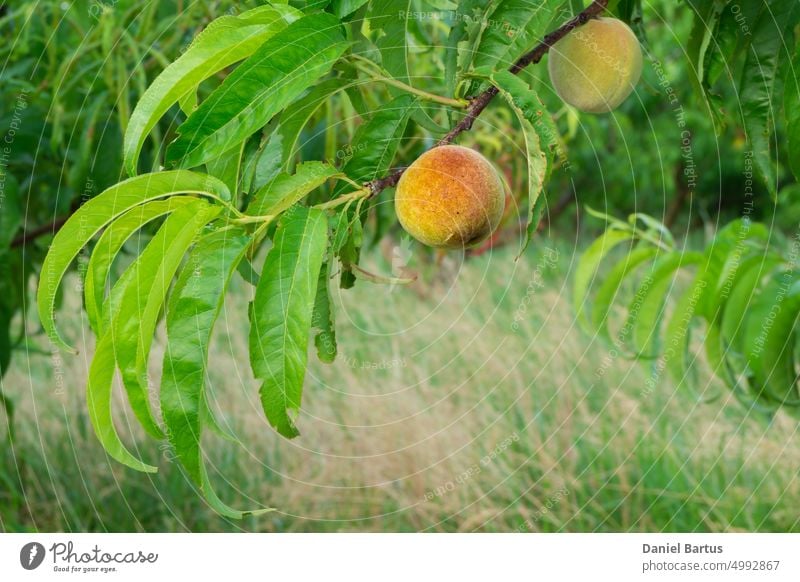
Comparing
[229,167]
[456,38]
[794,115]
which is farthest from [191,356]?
[794,115]

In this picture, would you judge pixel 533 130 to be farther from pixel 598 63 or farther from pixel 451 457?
pixel 451 457

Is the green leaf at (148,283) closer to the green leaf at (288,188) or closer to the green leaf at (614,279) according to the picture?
the green leaf at (288,188)

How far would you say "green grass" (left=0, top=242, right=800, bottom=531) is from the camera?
206 centimetres

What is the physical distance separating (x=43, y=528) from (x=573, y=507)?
122cm

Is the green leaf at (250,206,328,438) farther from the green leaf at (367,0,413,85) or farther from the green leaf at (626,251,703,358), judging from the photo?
the green leaf at (626,251,703,358)

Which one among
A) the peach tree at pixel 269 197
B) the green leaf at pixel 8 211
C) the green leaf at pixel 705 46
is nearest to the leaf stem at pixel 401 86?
the peach tree at pixel 269 197

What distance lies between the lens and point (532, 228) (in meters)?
0.49

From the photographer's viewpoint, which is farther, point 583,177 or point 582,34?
point 583,177

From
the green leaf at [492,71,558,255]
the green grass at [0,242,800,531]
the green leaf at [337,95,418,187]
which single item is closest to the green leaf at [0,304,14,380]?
the green grass at [0,242,800,531]

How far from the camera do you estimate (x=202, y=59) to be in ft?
1.72

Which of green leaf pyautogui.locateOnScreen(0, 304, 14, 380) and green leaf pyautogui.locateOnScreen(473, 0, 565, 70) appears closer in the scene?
green leaf pyautogui.locateOnScreen(473, 0, 565, 70)

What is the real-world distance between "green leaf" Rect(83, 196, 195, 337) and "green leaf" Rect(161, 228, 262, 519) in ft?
0.15

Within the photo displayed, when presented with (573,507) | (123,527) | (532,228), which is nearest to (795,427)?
(573,507)

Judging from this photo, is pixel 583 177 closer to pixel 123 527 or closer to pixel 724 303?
pixel 123 527
